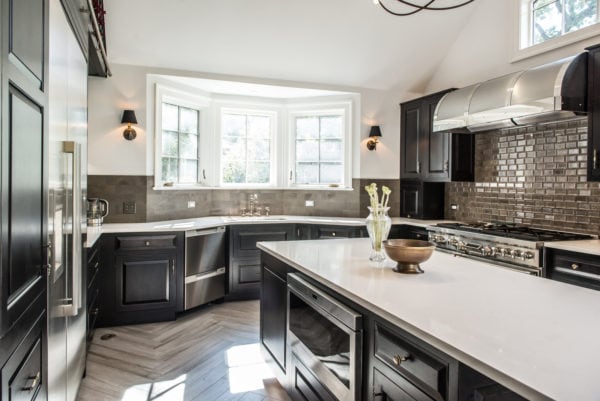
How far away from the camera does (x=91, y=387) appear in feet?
8.63

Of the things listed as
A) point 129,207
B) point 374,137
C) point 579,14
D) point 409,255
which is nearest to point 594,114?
point 579,14

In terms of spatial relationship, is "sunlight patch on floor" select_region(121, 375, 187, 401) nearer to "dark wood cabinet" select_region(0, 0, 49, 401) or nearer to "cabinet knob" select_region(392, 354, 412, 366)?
"dark wood cabinet" select_region(0, 0, 49, 401)

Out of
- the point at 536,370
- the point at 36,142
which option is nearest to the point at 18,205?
the point at 36,142

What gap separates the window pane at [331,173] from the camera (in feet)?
17.8

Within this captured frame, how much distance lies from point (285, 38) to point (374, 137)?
1.66m

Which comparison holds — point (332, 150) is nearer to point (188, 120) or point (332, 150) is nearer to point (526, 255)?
point (188, 120)

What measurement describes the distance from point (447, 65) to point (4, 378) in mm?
5087

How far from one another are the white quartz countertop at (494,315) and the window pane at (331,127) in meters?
3.37

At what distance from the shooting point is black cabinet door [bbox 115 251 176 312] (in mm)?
3695

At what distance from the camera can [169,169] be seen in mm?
4680

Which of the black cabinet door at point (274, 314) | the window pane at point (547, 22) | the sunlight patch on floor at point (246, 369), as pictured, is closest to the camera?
the black cabinet door at point (274, 314)

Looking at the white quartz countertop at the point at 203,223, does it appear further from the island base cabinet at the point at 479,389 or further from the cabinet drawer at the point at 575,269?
the island base cabinet at the point at 479,389

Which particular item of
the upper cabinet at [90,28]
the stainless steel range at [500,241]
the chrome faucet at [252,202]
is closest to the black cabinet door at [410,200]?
the stainless steel range at [500,241]

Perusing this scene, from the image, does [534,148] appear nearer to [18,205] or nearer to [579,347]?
[579,347]
